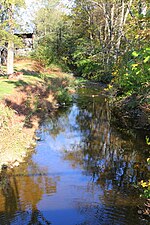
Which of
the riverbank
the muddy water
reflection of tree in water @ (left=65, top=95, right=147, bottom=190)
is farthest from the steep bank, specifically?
the riverbank

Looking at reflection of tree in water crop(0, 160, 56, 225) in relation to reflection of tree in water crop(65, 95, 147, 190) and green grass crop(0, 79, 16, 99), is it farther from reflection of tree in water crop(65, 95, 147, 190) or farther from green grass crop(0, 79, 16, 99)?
green grass crop(0, 79, 16, 99)

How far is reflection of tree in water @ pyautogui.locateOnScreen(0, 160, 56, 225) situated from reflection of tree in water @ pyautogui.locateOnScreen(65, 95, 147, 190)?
1.60m

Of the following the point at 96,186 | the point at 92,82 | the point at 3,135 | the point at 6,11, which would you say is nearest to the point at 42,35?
the point at 92,82

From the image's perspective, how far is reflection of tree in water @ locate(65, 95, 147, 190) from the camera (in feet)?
28.8

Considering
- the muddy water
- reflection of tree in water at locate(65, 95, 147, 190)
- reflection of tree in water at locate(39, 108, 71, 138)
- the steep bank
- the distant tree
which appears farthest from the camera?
the distant tree

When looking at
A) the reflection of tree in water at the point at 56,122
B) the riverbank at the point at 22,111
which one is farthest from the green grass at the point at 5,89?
the reflection of tree in water at the point at 56,122

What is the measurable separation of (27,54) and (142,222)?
3478cm

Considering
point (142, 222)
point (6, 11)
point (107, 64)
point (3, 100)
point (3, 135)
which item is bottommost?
point (142, 222)

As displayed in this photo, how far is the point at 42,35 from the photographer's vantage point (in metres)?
42.6

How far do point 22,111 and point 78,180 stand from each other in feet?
21.5

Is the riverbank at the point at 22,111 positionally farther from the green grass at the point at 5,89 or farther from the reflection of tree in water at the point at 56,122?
the reflection of tree in water at the point at 56,122

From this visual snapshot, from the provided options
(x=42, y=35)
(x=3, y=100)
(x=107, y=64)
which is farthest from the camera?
(x=42, y=35)

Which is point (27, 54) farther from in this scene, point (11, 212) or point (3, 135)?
point (11, 212)

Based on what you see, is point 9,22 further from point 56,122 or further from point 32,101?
point 56,122
